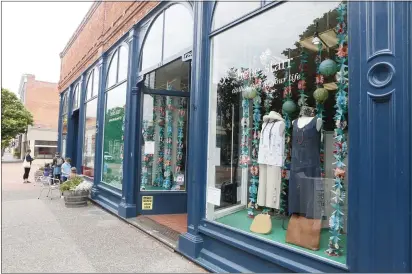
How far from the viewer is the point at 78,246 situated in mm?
4828

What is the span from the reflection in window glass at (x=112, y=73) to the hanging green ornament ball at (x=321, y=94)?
19.2 feet

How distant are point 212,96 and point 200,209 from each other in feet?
5.30

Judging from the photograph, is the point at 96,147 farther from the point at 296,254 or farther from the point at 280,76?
the point at 296,254

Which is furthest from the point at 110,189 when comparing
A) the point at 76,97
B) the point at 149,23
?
the point at 76,97

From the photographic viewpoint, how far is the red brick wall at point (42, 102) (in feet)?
141

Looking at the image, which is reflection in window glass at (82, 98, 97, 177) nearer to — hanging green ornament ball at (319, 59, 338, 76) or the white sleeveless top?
the white sleeveless top

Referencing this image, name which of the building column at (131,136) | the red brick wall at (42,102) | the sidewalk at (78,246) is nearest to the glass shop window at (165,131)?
the building column at (131,136)

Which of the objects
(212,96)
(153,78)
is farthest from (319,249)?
(153,78)

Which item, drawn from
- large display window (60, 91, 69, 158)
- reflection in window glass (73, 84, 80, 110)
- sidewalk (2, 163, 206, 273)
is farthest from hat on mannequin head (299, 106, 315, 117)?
large display window (60, 91, 69, 158)

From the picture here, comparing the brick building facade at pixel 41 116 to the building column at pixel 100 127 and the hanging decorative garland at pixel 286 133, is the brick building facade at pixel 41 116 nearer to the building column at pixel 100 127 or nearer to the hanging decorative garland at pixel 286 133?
the building column at pixel 100 127

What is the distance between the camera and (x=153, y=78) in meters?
7.24

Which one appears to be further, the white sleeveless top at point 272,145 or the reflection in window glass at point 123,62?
the reflection in window glass at point 123,62

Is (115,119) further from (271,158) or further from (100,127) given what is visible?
(271,158)

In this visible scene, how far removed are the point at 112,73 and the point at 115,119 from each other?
1.32 m
